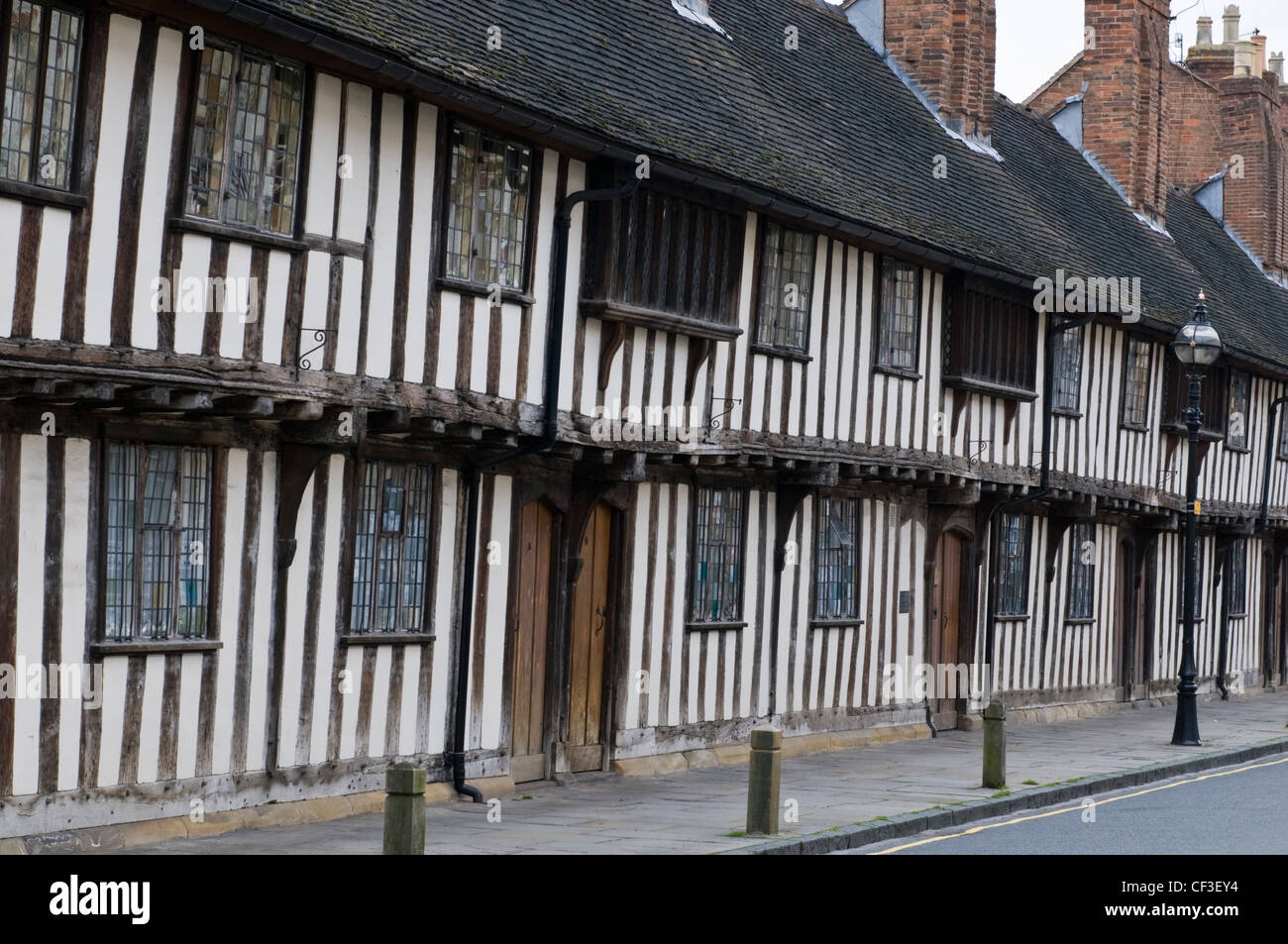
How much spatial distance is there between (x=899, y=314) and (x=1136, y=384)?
747cm

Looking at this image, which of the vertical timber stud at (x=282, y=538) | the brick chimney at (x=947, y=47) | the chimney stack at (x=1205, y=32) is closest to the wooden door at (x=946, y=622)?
the brick chimney at (x=947, y=47)

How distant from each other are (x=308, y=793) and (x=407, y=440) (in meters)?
2.56

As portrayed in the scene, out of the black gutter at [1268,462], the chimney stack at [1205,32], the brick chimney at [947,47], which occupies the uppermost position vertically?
the chimney stack at [1205,32]

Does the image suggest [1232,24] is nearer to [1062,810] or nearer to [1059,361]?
[1059,361]

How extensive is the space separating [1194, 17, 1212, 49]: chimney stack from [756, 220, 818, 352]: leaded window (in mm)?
23366

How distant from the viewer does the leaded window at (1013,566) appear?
2272 cm

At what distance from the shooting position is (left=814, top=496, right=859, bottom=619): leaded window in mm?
18781

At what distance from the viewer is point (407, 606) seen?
13.3 m

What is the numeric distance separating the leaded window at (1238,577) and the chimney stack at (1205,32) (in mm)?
12115

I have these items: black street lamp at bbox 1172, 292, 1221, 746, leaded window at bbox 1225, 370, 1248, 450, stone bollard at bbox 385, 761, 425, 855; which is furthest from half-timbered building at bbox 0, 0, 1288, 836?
leaded window at bbox 1225, 370, 1248, 450

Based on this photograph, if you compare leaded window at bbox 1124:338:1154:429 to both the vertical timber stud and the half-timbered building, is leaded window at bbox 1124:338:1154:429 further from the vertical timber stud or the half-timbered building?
the vertical timber stud

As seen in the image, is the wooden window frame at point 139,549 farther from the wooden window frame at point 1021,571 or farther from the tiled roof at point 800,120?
the wooden window frame at point 1021,571

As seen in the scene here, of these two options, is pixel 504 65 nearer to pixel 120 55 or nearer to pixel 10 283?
pixel 120 55

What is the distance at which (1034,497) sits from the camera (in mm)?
22188
